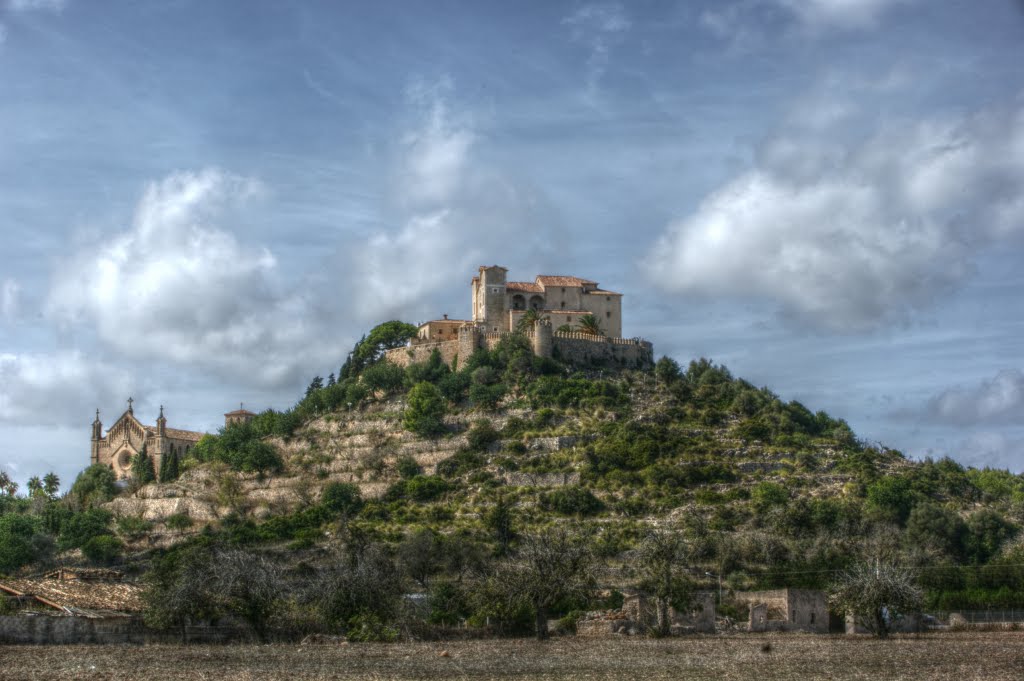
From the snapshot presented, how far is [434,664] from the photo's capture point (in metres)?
40.0

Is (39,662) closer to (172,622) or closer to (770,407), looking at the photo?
(172,622)

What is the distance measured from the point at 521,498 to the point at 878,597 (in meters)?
41.6

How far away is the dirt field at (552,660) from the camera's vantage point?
116 feet

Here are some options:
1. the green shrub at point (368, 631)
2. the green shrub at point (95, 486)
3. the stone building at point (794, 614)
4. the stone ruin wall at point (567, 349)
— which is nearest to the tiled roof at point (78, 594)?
the green shrub at point (368, 631)

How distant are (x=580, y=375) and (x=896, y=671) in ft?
242

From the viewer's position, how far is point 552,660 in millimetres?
41344

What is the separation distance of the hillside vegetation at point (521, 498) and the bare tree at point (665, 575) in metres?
0.26

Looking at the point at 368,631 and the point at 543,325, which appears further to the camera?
the point at 543,325

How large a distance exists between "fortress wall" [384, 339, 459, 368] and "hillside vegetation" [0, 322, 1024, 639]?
A: 108cm

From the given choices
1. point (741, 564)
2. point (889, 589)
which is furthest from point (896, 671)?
point (741, 564)

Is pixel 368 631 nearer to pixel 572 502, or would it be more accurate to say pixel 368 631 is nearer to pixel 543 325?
pixel 572 502

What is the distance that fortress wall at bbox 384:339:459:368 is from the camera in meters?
113

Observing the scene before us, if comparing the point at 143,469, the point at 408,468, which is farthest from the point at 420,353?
the point at 143,469

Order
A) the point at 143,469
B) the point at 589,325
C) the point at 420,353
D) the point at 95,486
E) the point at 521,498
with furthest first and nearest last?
the point at 420,353
the point at 143,469
the point at 589,325
the point at 95,486
the point at 521,498
